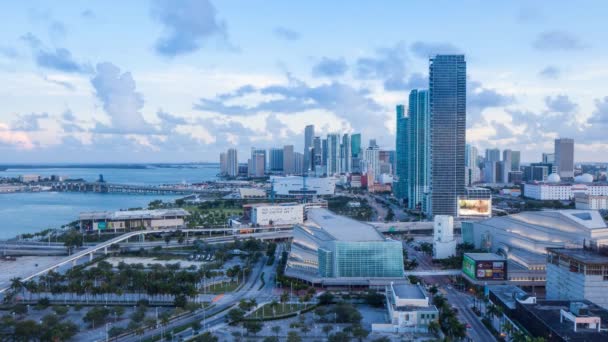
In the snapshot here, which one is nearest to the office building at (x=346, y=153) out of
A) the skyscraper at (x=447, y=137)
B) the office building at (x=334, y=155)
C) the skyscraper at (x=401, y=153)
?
the office building at (x=334, y=155)

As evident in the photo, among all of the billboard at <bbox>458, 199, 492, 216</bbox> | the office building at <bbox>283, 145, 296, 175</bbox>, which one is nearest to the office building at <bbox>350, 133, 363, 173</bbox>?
the office building at <bbox>283, 145, 296, 175</bbox>

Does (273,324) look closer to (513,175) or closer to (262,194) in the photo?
(262,194)

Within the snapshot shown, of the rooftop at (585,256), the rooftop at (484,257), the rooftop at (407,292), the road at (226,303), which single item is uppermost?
the rooftop at (585,256)

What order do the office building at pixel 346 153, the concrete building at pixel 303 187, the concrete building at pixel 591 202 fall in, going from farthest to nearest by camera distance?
1. the office building at pixel 346 153
2. the concrete building at pixel 303 187
3. the concrete building at pixel 591 202

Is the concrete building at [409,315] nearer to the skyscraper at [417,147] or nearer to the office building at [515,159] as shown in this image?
the skyscraper at [417,147]

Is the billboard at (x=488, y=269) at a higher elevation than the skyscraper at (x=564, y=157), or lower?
lower

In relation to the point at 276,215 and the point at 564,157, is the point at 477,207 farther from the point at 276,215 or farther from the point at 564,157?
the point at 564,157

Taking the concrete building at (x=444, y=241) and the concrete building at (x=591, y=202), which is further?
the concrete building at (x=591, y=202)

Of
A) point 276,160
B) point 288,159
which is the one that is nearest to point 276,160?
point 276,160
